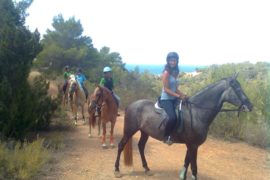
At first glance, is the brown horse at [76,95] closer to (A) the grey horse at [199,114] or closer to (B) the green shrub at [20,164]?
(B) the green shrub at [20,164]

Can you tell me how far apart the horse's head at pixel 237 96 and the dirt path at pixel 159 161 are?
219 centimetres

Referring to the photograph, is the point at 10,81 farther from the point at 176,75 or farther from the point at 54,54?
the point at 54,54

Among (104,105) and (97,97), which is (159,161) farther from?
(97,97)

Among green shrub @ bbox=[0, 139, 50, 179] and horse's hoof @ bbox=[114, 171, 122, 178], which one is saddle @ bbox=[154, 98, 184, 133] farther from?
green shrub @ bbox=[0, 139, 50, 179]

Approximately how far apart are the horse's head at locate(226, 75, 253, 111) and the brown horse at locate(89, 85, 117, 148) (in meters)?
4.36

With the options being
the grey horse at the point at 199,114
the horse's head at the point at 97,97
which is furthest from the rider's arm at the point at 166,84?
the horse's head at the point at 97,97

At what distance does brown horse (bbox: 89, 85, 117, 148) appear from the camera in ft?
34.8

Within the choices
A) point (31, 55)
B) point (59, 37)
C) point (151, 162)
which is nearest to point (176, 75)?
point (151, 162)

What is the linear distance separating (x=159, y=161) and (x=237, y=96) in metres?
3.33

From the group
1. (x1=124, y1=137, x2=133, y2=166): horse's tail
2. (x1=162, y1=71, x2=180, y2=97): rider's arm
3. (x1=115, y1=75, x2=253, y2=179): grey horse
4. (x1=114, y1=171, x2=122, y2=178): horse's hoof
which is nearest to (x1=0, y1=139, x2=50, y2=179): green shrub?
(x1=114, y1=171, x2=122, y2=178): horse's hoof

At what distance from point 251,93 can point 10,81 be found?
9202 mm

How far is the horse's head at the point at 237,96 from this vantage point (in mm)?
7383

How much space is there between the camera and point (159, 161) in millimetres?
9734

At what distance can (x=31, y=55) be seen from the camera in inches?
416
